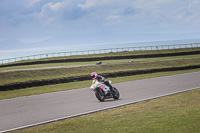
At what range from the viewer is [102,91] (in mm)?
15609

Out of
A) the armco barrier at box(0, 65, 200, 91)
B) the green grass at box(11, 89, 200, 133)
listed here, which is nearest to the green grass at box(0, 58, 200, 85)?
the armco barrier at box(0, 65, 200, 91)

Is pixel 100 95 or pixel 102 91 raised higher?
pixel 102 91

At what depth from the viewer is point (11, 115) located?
12320 mm

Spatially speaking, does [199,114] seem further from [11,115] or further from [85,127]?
[11,115]

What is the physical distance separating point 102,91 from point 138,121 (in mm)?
5860

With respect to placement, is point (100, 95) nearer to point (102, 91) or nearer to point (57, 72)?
point (102, 91)

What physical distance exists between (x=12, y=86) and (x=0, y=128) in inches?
626

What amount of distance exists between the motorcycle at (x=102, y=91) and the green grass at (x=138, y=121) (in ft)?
7.73

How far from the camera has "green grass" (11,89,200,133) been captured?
872cm

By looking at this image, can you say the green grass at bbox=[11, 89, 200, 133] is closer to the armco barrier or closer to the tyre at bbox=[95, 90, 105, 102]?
the tyre at bbox=[95, 90, 105, 102]

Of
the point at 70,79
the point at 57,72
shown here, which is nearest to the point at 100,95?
the point at 70,79

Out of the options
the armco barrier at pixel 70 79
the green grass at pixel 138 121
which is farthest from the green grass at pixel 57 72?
the green grass at pixel 138 121


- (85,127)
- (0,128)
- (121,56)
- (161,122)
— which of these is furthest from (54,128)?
(121,56)

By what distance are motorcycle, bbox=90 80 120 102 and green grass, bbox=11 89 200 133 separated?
2.36 metres
